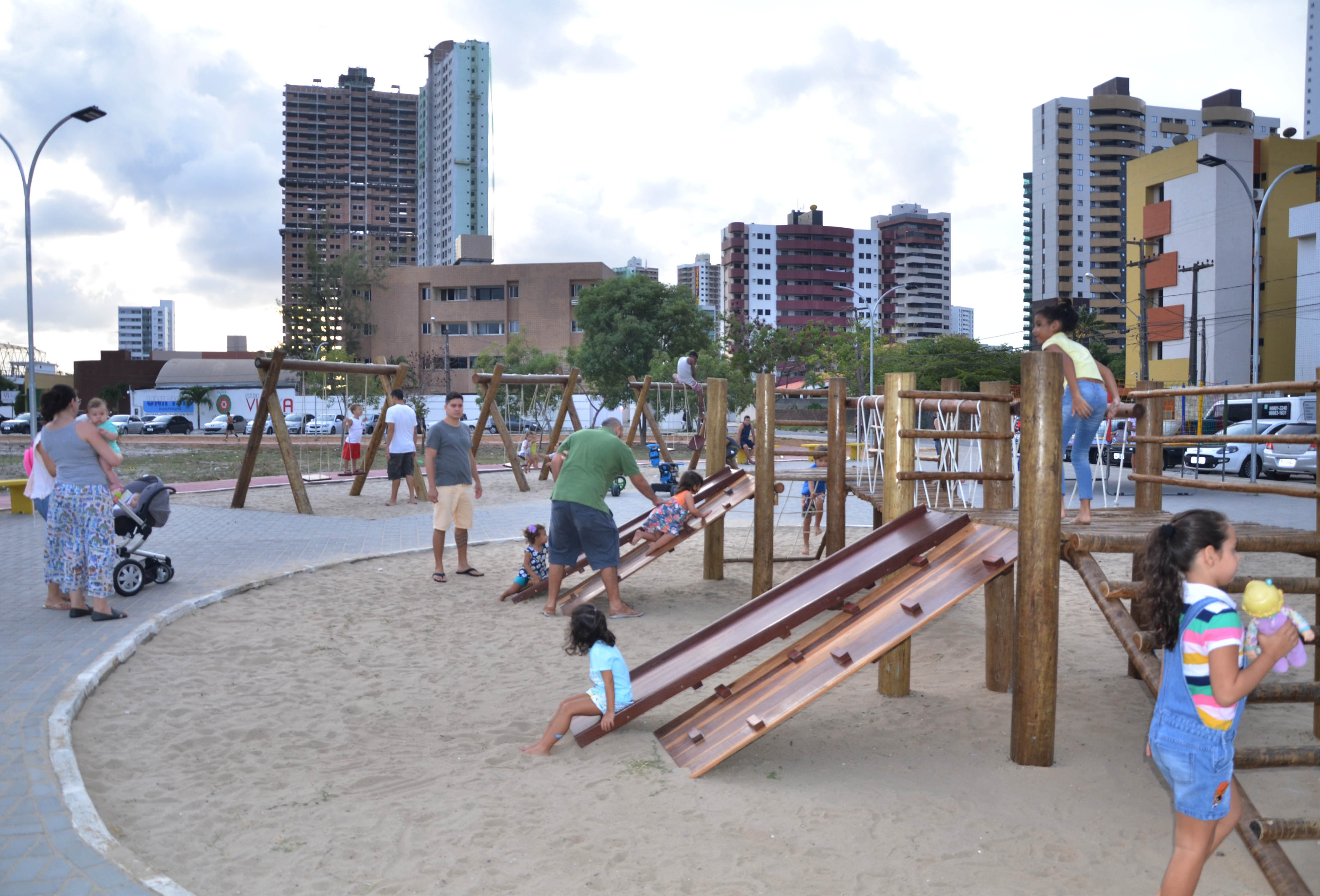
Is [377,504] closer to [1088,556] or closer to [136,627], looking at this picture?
[136,627]

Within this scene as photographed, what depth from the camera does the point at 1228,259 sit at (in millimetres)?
45688

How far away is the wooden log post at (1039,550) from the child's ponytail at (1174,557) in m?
1.46

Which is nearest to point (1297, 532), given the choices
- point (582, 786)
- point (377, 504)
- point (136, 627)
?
point (582, 786)

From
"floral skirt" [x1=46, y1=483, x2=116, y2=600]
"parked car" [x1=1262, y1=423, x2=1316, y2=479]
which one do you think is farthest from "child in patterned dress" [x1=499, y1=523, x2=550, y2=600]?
"parked car" [x1=1262, y1=423, x2=1316, y2=479]

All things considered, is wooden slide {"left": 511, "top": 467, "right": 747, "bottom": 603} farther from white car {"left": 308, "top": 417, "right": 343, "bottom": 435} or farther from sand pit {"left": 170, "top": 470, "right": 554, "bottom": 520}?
white car {"left": 308, "top": 417, "right": 343, "bottom": 435}

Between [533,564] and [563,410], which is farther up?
[563,410]

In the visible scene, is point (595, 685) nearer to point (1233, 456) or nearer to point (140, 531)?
point (140, 531)

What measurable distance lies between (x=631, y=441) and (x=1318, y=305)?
3463 cm

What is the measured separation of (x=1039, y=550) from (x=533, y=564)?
16.9 ft

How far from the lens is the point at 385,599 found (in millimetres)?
8734

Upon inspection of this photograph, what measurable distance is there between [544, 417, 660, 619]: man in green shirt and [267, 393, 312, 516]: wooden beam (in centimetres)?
748

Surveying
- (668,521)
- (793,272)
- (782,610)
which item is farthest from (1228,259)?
(793,272)

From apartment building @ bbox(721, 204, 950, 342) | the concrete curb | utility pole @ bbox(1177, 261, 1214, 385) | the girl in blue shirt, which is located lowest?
the concrete curb

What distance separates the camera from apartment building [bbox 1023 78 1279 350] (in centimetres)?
10075
